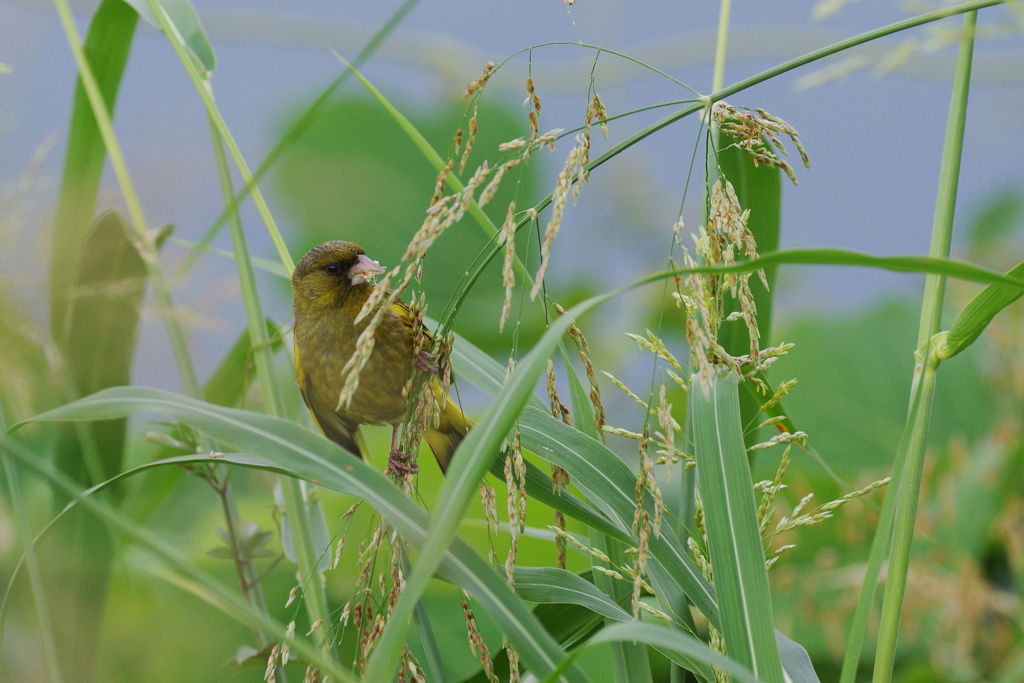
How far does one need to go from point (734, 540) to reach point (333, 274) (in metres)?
0.40

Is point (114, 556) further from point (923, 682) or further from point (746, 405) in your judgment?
point (923, 682)

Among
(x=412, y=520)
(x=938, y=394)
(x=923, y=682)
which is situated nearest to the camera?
(x=412, y=520)

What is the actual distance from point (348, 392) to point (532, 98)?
201 millimetres

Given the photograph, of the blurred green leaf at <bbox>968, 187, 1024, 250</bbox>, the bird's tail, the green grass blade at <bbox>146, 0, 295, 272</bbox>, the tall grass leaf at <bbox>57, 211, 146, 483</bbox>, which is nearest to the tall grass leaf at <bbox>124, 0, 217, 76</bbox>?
the green grass blade at <bbox>146, 0, 295, 272</bbox>

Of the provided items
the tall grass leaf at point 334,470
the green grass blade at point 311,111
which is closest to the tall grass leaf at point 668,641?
the tall grass leaf at point 334,470

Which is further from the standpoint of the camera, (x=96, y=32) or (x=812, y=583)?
(x=812, y=583)

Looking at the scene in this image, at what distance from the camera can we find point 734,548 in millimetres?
397

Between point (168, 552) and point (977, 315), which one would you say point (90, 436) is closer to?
point (168, 552)

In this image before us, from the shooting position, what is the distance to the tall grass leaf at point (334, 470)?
330 millimetres

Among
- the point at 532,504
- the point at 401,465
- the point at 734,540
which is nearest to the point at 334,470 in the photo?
the point at 401,465

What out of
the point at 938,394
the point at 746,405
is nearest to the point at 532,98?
the point at 746,405

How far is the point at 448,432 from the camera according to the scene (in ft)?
2.18

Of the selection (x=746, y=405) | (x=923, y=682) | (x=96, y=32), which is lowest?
(x=923, y=682)

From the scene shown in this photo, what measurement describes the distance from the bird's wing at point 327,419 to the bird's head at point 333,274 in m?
0.05
